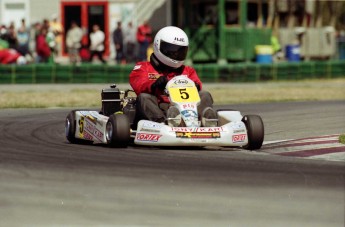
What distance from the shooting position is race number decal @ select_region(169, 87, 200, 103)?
38.4ft

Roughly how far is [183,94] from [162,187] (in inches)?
123

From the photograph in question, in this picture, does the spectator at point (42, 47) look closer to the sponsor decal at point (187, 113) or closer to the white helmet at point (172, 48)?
the white helmet at point (172, 48)

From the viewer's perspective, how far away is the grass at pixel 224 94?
20578 mm

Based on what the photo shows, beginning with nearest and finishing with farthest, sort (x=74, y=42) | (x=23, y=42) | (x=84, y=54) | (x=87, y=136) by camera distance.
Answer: (x=87, y=136)
(x=23, y=42)
(x=84, y=54)
(x=74, y=42)

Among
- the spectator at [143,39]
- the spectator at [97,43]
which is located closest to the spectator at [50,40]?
the spectator at [97,43]

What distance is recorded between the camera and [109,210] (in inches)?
303

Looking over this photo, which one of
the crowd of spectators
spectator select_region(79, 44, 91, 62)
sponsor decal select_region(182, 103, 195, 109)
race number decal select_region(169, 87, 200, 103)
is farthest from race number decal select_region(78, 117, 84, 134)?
spectator select_region(79, 44, 91, 62)

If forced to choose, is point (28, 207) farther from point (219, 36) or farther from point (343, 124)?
point (219, 36)

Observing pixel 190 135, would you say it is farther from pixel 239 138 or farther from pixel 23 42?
pixel 23 42

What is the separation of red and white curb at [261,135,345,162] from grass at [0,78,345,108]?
793cm

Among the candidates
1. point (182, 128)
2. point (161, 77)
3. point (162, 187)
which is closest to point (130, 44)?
point (161, 77)

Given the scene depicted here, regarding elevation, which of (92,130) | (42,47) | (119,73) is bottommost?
(119,73)

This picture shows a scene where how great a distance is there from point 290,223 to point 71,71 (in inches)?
762

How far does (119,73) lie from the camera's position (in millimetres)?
26266
